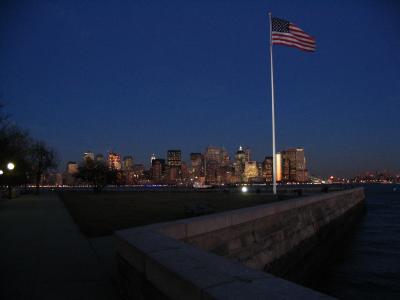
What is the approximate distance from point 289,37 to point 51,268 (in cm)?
2351

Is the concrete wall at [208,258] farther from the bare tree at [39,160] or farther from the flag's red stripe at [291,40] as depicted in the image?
the bare tree at [39,160]

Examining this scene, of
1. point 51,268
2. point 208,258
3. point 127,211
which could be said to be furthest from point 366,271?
point 208,258

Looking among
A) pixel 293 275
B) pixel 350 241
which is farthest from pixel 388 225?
pixel 293 275

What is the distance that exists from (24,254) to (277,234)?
8501 mm

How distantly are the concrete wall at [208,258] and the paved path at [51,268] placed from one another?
2.70ft

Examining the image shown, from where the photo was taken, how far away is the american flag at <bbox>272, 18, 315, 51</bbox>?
27305mm

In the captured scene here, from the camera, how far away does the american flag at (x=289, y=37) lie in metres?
27.3

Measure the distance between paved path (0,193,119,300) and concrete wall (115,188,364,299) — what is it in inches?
32.4

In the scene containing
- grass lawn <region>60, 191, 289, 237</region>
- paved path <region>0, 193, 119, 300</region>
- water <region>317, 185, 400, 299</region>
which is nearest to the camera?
paved path <region>0, 193, 119, 300</region>

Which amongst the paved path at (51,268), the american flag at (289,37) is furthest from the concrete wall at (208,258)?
the american flag at (289,37)

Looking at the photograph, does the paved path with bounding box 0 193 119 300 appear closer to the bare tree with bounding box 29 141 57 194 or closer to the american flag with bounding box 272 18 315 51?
the american flag with bounding box 272 18 315 51

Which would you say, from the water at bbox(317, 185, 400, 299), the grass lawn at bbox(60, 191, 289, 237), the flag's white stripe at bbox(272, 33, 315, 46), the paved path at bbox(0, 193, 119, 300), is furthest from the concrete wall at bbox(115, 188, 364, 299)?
the flag's white stripe at bbox(272, 33, 315, 46)

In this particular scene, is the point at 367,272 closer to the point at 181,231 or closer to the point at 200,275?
the point at 181,231

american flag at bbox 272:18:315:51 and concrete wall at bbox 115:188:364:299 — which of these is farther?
american flag at bbox 272:18:315:51
